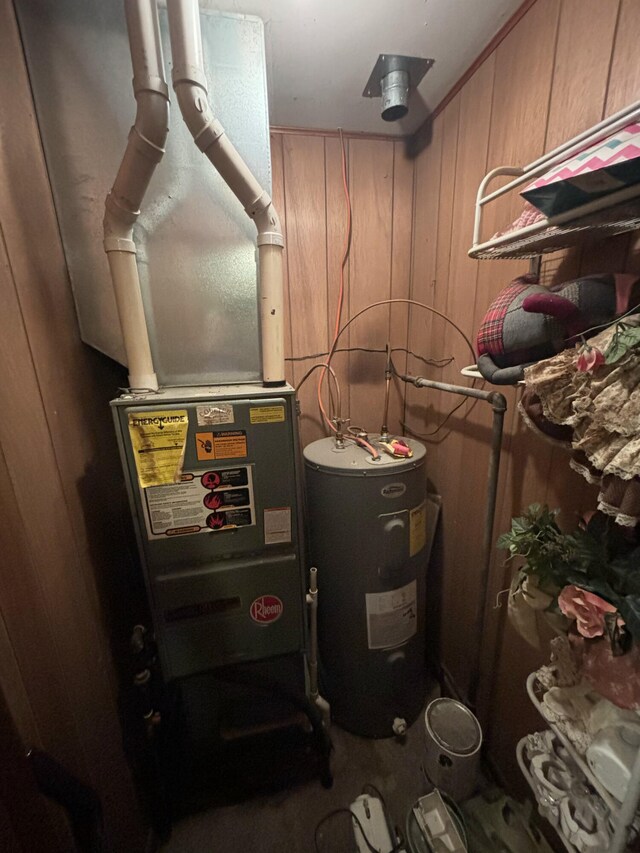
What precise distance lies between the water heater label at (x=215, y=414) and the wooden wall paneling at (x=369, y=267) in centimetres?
A: 82

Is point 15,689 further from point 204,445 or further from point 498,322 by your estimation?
point 498,322

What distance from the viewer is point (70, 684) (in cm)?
71

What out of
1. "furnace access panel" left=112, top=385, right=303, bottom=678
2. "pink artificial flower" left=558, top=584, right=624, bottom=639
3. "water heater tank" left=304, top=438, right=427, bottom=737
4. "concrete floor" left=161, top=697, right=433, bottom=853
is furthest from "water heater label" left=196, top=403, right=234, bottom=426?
"concrete floor" left=161, top=697, right=433, bottom=853

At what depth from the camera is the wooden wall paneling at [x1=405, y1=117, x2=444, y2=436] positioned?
4.19ft

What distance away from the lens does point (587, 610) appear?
52cm

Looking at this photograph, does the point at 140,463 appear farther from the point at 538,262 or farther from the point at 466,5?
the point at 466,5

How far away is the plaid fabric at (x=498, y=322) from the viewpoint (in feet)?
2.39

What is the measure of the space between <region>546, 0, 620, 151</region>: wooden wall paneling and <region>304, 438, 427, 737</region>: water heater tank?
912mm

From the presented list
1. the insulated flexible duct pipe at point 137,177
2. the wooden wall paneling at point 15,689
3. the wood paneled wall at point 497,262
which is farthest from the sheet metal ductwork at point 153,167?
the wood paneled wall at point 497,262

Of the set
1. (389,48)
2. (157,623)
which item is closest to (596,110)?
(389,48)

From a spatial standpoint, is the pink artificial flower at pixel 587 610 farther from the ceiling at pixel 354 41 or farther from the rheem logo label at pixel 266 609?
the ceiling at pixel 354 41

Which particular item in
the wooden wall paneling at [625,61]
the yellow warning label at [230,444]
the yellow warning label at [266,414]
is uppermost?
the wooden wall paneling at [625,61]

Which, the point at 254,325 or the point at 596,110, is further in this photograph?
the point at 254,325

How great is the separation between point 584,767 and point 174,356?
1.22 m
